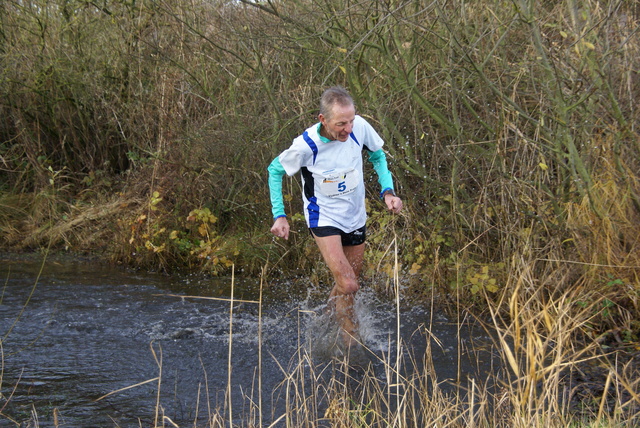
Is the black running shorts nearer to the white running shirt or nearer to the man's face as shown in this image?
the white running shirt

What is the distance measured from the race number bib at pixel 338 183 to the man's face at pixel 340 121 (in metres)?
0.34

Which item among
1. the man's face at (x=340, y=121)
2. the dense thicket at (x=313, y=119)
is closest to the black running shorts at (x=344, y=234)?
the man's face at (x=340, y=121)

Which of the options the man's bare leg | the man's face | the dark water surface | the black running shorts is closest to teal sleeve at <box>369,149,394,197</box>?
the black running shorts

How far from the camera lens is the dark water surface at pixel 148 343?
4.93 m

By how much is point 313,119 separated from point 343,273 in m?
2.92

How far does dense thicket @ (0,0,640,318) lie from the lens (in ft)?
19.8


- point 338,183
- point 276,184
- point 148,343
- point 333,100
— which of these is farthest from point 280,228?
point 148,343

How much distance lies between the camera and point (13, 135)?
1169 cm

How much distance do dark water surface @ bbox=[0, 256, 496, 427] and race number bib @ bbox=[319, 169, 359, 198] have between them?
0.86 metres

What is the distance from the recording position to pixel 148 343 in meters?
6.34

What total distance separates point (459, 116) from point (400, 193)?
0.93 m

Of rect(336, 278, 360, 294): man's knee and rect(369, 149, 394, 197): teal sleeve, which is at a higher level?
rect(369, 149, 394, 197): teal sleeve

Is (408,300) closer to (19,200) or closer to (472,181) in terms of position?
(472,181)

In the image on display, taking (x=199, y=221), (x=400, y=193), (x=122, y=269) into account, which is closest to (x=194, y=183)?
(x=199, y=221)
